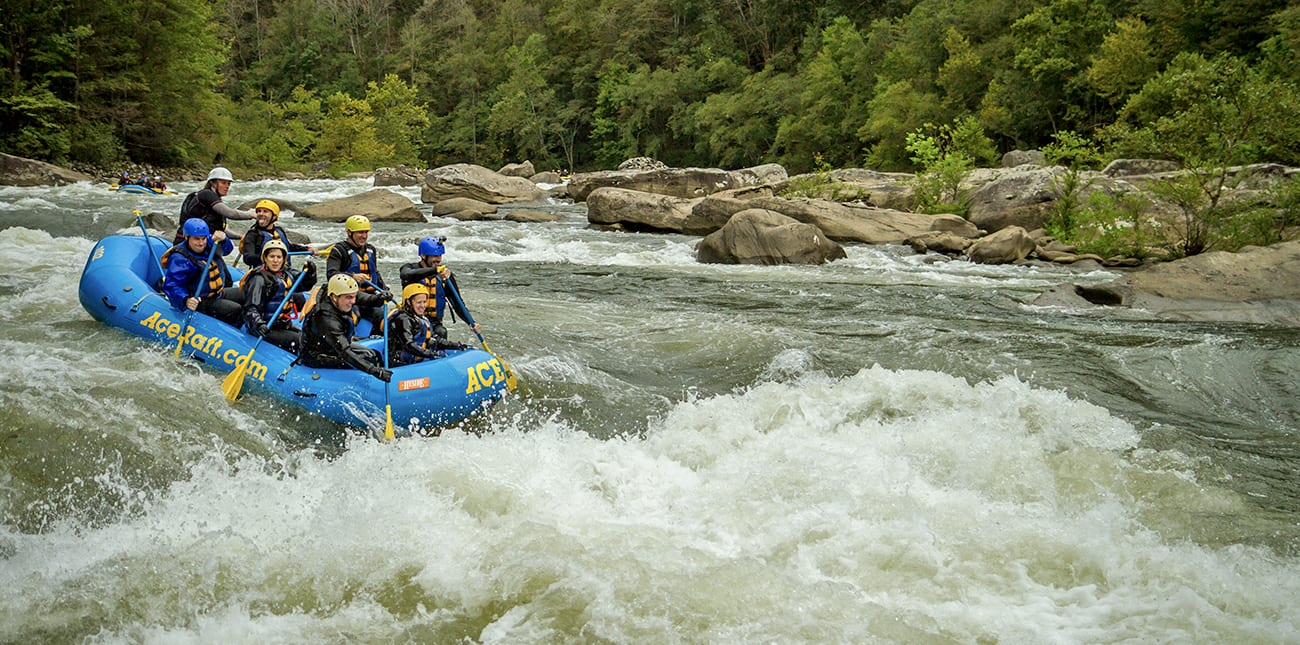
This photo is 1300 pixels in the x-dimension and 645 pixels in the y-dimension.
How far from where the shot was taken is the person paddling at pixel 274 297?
20.5 ft

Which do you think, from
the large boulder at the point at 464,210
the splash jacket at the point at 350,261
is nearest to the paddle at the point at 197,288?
the splash jacket at the point at 350,261

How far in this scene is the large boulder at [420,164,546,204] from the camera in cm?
2477

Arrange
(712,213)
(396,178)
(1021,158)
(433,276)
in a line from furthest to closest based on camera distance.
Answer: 1. (396,178)
2. (1021,158)
3. (712,213)
4. (433,276)

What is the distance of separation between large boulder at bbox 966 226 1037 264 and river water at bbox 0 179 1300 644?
525cm

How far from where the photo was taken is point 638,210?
714 inches

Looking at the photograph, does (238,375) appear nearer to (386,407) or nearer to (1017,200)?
(386,407)

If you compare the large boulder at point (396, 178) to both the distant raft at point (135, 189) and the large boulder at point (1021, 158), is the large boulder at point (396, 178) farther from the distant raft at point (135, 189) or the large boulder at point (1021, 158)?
the large boulder at point (1021, 158)

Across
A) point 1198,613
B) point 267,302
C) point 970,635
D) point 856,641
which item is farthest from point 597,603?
point 267,302

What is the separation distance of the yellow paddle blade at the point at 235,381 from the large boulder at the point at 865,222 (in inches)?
428

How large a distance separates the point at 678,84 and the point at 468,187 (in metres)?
26.8

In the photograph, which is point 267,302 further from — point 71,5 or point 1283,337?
point 71,5

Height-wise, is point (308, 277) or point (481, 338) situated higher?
point (308, 277)

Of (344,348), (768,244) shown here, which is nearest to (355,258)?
(344,348)

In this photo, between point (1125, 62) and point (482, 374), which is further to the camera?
point (1125, 62)
